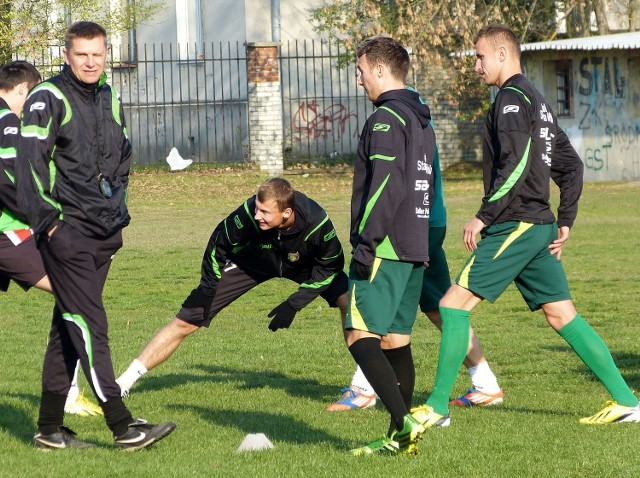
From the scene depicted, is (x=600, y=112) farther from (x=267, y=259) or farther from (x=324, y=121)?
(x=267, y=259)

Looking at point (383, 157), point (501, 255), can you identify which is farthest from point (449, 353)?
point (383, 157)

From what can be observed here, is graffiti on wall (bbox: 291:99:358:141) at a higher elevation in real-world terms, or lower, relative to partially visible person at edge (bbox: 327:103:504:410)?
higher

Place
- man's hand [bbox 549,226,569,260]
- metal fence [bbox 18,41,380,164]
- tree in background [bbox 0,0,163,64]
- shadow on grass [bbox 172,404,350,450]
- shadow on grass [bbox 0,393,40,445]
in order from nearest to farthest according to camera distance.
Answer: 1. shadow on grass [bbox 172,404,350,450]
2. shadow on grass [bbox 0,393,40,445]
3. man's hand [bbox 549,226,569,260]
4. tree in background [bbox 0,0,163,64]
5. metal fence [bbox 18,41,380,164]

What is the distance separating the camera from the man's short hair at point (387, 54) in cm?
583

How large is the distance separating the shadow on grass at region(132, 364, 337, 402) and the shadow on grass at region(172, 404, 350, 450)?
2.33 feet

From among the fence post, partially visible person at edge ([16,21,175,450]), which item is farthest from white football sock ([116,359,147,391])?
the fence post

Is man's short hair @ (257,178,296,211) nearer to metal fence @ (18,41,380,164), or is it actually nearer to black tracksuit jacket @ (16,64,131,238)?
black tracksuit jacket @ (16,64,131,238)

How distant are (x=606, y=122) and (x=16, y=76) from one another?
22.2 metres

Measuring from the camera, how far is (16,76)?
7.29 meters

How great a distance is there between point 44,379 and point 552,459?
2.74m

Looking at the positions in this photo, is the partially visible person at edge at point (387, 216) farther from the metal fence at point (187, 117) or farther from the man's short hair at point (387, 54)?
the metal fence at point (187, 117)

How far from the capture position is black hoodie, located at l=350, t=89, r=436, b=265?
5617 mm

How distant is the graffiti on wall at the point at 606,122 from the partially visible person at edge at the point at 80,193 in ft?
74.7

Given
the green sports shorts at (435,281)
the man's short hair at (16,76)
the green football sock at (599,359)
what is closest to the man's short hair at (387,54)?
the green sports shorts at (435,281)
